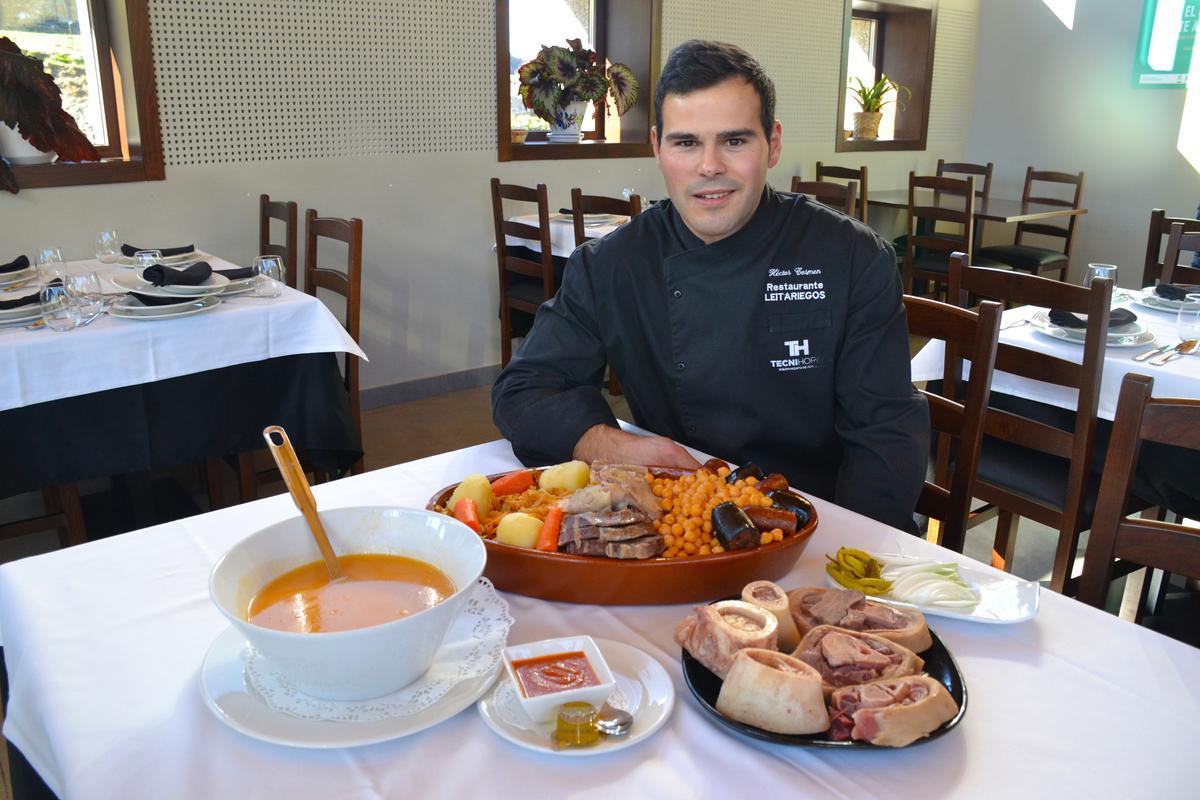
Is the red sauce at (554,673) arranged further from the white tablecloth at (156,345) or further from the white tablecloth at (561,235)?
the white tablecloth at (561,235)

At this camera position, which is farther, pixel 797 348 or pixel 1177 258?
pixel 1177 258

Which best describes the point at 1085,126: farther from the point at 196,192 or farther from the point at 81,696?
the point at 81,696

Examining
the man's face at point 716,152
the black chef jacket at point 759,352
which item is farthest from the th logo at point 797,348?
the man's face at point 716,152

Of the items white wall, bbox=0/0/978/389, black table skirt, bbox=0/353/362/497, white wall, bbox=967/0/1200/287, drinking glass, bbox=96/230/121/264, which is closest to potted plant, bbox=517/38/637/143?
white wall, bbox=0/0/978/389

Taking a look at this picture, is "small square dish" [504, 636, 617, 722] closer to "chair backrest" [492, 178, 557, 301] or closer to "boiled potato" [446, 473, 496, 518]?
"boiled potato" [446, 473, 496, 518]

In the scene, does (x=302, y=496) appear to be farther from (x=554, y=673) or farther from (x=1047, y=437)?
(x=1047, y=437)

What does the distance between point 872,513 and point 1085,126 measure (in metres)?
5.83

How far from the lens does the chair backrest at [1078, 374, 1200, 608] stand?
116 centimetres

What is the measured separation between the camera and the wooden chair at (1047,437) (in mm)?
2037

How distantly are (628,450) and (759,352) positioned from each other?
340 millimetres

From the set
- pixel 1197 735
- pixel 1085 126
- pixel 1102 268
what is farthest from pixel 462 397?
pixel 1085 126

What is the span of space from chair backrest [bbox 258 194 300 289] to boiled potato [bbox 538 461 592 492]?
7.49 ft

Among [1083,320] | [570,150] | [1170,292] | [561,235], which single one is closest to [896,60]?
[570,150]

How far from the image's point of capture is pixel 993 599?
0.99 m
